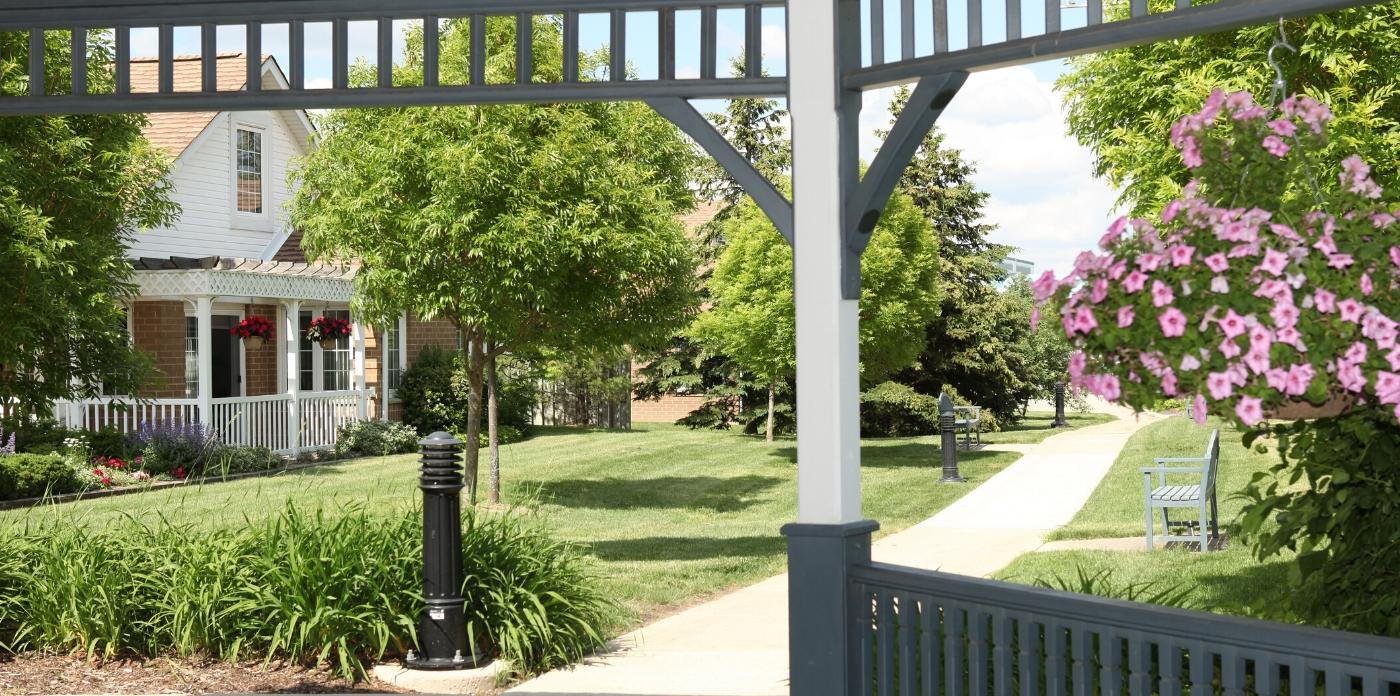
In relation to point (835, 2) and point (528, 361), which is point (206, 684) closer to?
point (835, 2)

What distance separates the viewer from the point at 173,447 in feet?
60.7

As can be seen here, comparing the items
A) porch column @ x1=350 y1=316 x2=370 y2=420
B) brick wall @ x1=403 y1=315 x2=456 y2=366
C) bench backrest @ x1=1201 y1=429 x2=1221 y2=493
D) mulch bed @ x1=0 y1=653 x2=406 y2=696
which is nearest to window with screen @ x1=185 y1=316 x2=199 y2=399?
porch column @ x1=350 y1=316 x2=370 y2=420

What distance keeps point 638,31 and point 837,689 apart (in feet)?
12.6

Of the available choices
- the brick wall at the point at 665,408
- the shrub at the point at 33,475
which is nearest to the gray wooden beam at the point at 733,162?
the shrub at the point at 33,475

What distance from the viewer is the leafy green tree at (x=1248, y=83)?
15594 millimetres

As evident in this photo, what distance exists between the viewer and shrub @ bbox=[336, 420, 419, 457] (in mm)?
21984

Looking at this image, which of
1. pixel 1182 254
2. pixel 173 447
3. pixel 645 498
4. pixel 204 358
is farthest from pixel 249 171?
pixel 1182 254

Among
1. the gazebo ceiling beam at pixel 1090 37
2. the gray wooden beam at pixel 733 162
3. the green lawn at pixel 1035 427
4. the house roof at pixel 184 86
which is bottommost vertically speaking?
the green lawn at pixel 1035 427

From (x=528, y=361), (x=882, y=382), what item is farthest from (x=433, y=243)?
(x=882, y=382)

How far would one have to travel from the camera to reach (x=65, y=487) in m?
16.3

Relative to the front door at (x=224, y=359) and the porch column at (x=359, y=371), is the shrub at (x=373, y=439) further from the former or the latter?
the front door at (x=224, y=359)

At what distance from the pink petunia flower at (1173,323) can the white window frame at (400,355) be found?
2026 cm

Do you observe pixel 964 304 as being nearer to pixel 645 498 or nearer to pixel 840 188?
pixel 645 498

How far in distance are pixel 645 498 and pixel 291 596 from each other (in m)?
9.89
